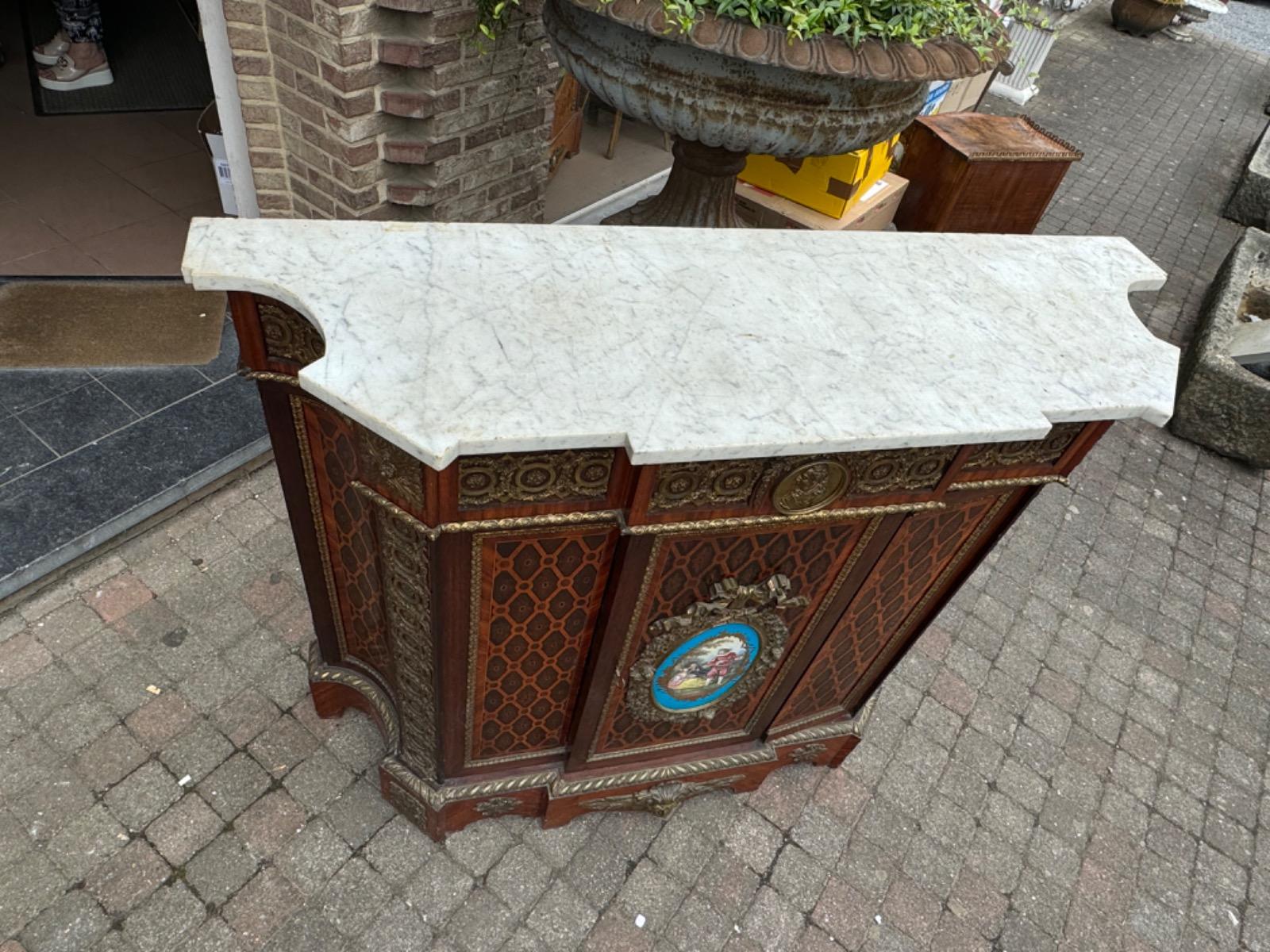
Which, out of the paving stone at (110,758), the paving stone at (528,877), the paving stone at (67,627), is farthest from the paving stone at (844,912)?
the paving stone at (67,627)

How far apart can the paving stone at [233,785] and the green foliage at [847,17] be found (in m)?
2.68

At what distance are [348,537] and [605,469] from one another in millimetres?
923

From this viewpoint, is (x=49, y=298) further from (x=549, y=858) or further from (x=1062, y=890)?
(x=1062, y=890)

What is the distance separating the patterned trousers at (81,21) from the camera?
529cm

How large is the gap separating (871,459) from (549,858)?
6.11ft

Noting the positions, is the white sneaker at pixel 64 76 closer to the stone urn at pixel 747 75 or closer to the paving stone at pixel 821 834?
the stone urn at pixel 747 75

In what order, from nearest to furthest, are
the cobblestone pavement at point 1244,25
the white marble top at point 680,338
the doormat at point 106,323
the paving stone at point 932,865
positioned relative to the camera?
the white marble top at point 680,338, the paving stone at point 932,865, the doormat at point 106,323, the cobblestone pavement at point 1244,25

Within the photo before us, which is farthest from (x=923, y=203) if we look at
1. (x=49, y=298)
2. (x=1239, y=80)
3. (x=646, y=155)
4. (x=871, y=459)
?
(x=1239, y=80)

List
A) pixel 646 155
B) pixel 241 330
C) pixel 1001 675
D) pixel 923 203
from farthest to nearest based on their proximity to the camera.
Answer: pixel 646 155 < pixel 923 203 < pixel 1001 675 < pixel 241 330

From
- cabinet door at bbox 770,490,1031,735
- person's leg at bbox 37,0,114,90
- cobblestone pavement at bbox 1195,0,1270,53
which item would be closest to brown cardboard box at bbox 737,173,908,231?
cabinet door at bbox 770,490,1031,735

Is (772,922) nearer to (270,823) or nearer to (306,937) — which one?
(306,937)

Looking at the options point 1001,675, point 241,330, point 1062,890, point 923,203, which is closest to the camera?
point 241,330

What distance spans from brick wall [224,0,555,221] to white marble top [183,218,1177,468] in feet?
4.50

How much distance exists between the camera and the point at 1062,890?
2.92m
